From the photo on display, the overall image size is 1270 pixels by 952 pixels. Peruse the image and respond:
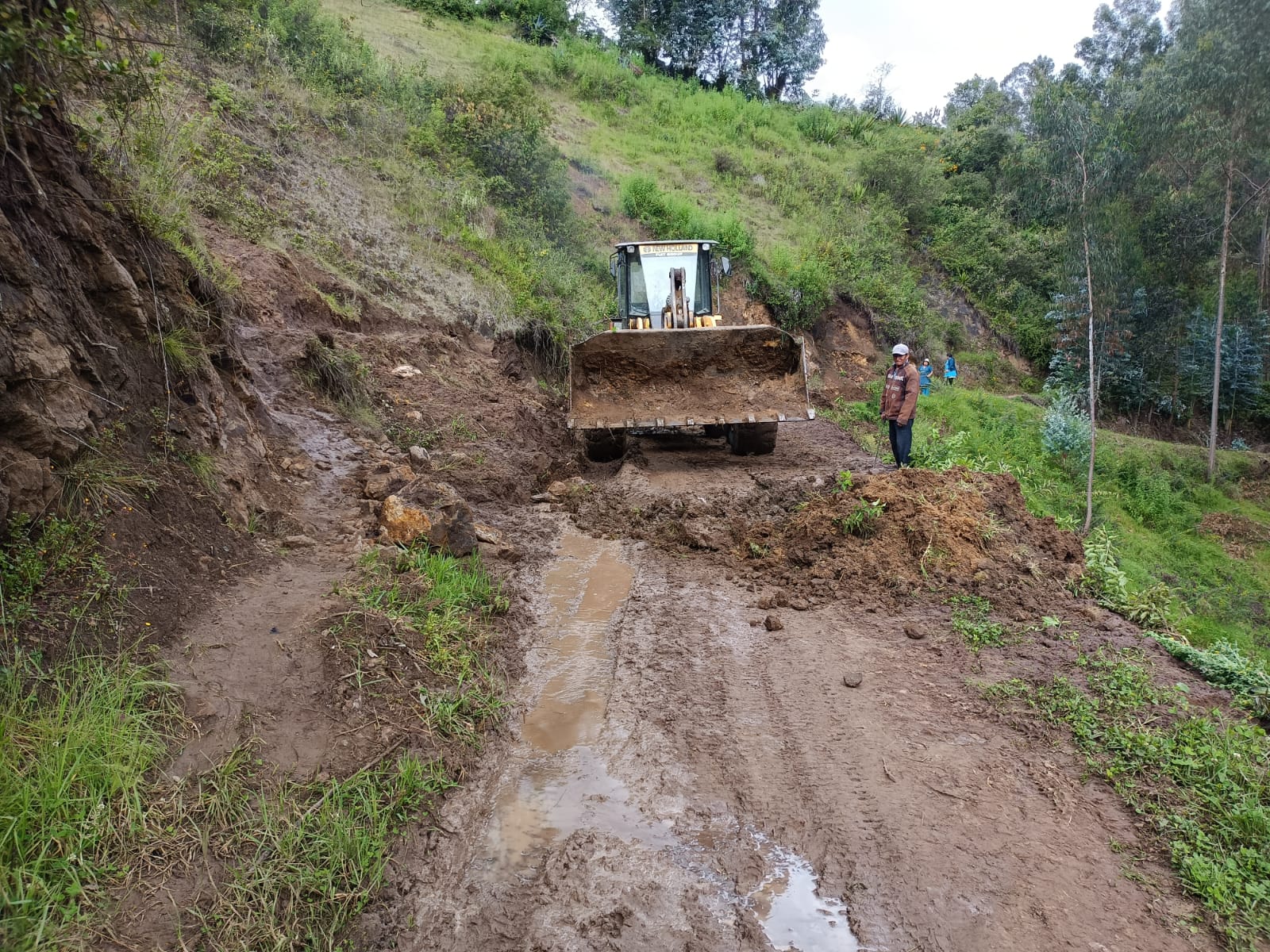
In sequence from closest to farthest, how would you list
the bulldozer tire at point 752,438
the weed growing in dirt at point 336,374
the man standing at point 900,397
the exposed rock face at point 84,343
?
the exposed rock face at point 84,343
the weed growing in dirt at point 336,374
the man standing at point 900,397
the bulldozer tire at point 752,438

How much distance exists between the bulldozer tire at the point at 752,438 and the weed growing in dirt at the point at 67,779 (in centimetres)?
755

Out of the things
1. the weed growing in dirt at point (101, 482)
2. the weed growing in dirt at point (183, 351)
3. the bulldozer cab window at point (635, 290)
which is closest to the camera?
the weed growing in dirt at point (101, 482)

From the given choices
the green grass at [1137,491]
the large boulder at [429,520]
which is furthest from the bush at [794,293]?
the large boulder at [429,520]

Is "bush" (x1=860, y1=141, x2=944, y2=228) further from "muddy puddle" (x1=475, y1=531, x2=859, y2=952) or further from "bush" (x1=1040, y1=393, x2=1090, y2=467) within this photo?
"muddy puddle" (x1=475, y1=531, x2=859, y2=952)

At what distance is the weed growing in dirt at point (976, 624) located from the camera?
5.02 meters

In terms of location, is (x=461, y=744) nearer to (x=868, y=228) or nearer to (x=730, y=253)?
(x=730, y=253)

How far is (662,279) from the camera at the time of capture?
11.3 metres

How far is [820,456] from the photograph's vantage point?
10.5m

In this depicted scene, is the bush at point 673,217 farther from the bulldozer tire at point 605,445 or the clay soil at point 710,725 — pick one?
the clay soil at point 710,725

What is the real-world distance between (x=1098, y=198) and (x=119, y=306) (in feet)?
82.6

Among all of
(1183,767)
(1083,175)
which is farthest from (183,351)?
(1083,175)

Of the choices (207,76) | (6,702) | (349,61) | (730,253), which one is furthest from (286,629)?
(730,253)

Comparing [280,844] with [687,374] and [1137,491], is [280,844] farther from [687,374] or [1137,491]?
[1137,491]

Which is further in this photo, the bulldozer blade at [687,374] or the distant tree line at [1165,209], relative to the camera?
the distant tree line at [1165,209]
